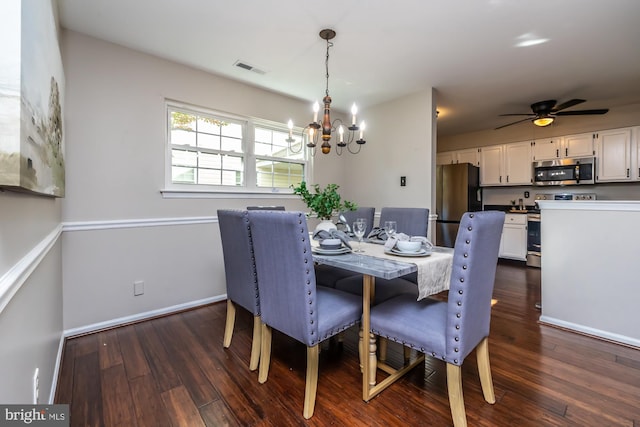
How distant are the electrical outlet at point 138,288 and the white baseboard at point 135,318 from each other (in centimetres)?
19

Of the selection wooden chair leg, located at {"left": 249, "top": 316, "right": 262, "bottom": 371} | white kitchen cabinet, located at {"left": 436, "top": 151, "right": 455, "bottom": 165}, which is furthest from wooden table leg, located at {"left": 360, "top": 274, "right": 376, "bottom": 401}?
white kitchen cabinet, located at {"left": 436, "top": 151, "right": 455, "bottom": 165}

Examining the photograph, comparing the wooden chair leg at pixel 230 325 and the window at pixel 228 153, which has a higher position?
the window at pixel 228 153

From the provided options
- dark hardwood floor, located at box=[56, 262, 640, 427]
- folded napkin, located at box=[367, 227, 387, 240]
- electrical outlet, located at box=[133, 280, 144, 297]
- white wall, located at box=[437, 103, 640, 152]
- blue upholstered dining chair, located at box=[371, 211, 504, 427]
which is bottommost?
dark hardwood floor, located at box=[56, 262, 640, 427]

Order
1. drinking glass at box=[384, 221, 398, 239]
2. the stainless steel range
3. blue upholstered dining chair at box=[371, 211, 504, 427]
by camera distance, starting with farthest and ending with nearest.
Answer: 1. the stainless steel range
2. drinking glass at box=[384, 221, 398, 239]
3. blue upholstered dining chair at box=[371, 211, 504, 427]

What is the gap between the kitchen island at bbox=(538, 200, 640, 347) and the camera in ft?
7.22

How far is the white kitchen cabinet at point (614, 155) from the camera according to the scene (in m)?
4.08

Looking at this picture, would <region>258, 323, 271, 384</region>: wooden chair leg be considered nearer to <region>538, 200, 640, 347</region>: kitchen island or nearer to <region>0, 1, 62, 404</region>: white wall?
<region>0, 1, 62, 404</region>: white wall

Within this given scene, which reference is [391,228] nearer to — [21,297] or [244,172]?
[21,297]

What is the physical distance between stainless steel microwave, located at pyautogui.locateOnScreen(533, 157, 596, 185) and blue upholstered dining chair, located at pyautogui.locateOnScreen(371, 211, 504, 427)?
4394 millimetres

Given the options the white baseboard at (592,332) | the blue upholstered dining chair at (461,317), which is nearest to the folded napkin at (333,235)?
the blue upholstered dining chair at (461,317)

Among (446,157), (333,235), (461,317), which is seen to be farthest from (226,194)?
(446,157)

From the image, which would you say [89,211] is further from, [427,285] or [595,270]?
[595,270]

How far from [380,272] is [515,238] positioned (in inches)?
186

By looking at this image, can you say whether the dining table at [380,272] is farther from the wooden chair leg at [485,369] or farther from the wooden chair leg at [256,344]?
the wooden chair leg at [256,344]
